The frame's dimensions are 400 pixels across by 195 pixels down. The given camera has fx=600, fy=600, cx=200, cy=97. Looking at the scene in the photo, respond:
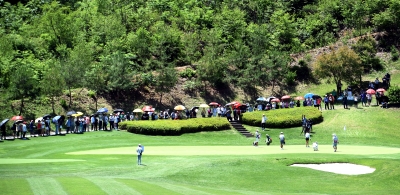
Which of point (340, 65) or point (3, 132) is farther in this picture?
point (340, 65)

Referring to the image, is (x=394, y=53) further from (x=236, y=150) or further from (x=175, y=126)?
(x=236, y=150)

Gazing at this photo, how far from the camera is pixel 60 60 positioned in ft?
250

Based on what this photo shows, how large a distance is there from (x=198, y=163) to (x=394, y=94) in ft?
119

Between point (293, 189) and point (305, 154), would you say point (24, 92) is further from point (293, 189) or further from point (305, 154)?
A: point (293, 189)

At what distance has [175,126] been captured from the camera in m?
66.8

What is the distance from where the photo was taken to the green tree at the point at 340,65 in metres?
78.2

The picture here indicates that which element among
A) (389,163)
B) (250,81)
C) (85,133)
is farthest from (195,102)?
(389,163)

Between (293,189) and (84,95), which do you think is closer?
(293,189)

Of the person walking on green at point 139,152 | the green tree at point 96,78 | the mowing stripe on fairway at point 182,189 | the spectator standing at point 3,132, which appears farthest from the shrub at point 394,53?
the mowing stripe on fairway at point 182,189

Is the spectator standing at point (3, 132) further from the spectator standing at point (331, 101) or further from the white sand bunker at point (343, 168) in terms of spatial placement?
the spectator standing at point (331, 101)

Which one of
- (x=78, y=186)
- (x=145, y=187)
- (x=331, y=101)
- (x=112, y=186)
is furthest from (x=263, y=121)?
(x=78, y=186)

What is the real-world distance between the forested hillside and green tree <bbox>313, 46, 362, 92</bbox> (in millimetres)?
6638

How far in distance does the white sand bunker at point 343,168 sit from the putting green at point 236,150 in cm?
728

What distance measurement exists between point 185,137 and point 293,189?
95.3ft
